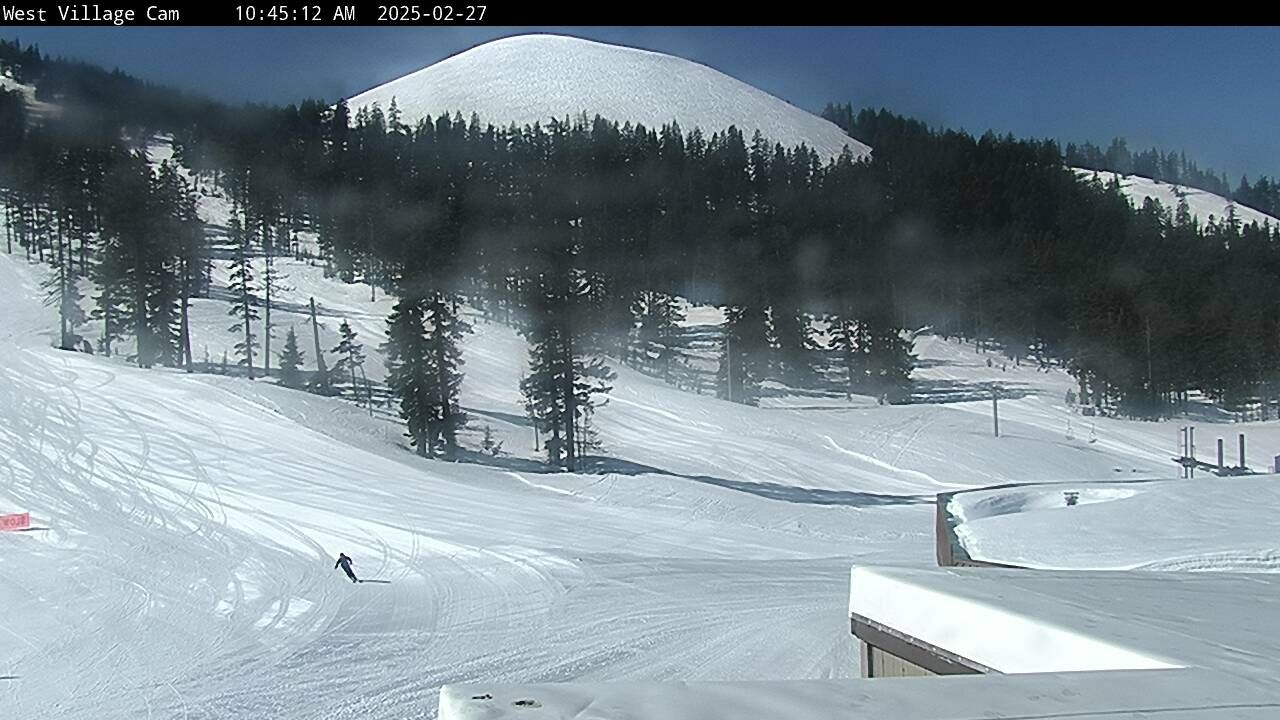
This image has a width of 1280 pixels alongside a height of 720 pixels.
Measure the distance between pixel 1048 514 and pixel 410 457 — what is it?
19.1 meters

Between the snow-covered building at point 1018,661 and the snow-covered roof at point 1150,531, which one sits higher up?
the snow-covered building at point 1018,661

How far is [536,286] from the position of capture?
34844 mm

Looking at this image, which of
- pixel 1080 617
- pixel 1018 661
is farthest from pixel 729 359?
pixel 1018 661

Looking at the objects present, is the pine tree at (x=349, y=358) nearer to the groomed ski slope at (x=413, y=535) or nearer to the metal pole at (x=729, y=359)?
the groomed ski slope at (x=413, y=535)

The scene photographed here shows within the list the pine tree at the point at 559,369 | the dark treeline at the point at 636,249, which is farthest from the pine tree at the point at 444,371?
the pine tree at the point at 559,369

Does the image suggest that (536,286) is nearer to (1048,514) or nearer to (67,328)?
(67,328)

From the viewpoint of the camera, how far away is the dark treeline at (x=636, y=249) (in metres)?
35.2

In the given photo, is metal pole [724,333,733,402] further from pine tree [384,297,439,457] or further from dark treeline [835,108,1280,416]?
pine tree [384,297,439,457]

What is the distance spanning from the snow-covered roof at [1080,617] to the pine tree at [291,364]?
34562 mm

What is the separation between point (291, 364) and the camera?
3728cm

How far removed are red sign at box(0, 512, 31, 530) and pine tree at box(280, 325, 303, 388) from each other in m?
18.0

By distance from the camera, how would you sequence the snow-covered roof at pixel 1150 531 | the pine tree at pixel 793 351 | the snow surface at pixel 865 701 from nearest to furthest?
the snow surface at pixel 865 701, the snow-covered roof at pixel 1150 531, the pine tree at pixel 793 351

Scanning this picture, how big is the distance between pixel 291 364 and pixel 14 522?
19567mm
